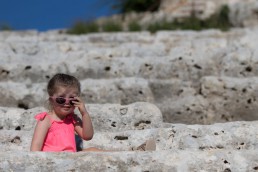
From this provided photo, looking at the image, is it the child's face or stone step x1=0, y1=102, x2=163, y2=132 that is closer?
the child's face

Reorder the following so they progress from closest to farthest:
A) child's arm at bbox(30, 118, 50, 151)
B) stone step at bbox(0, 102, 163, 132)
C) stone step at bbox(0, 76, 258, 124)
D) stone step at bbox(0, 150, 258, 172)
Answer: stone step at bbox(0, 150, 258, 172), child's arm at bbox(30, 118, 50, 151), stone step at bbox(0, 102, 163, 132), stone step at bbox(0, 76, 258, 124)

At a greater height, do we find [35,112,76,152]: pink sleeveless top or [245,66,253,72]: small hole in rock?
[245,66,253,72]: small hole in rock

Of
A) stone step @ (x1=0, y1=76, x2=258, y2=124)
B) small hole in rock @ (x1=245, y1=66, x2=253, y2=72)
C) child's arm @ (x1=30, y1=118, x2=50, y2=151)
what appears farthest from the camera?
small hole in rock @ (x1=245, y1=66, x2=253, y2=72)

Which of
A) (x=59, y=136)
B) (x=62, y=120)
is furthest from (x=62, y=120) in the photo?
(x=59, y=136)

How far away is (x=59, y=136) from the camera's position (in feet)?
17.2

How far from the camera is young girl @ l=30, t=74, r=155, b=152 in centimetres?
520

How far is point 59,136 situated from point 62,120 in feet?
0.51

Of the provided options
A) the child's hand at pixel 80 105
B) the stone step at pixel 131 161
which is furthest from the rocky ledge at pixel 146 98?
the child's hand at pixel 80 105

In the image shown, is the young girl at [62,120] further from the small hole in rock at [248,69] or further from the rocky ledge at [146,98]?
the small hole in rock at [248,69]

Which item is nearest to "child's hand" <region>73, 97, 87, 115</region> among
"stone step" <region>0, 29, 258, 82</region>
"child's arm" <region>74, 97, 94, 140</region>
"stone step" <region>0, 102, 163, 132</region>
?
"child's arm" <region>74, 97, 94, 140</region>

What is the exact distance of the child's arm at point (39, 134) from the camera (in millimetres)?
5062

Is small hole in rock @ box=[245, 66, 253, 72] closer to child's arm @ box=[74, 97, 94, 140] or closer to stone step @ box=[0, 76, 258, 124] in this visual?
stone step @ box=[0, 76, 258, 124]

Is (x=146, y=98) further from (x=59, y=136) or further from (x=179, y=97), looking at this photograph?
(x=59, y=136)

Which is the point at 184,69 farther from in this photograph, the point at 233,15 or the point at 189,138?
the point at 233,15
